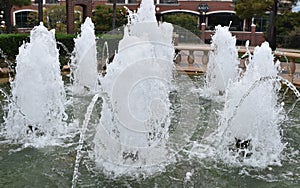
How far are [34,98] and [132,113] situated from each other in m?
2.25

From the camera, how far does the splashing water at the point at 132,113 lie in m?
5.29

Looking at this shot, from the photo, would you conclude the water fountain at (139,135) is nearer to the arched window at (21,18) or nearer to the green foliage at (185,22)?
the green foliage at (185,22)

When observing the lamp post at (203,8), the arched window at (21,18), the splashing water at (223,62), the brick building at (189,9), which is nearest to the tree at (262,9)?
the splashing water at (223,62)

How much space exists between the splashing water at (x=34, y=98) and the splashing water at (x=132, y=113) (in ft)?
4.77

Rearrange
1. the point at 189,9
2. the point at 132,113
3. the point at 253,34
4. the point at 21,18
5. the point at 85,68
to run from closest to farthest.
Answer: the point at 132,113, the point at 85,68, the point at 253,34, the point at 21,18, the point at 189,9

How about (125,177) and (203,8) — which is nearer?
(125,177)

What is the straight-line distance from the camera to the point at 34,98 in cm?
668

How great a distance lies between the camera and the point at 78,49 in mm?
11375

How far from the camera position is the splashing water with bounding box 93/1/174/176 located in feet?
17.4

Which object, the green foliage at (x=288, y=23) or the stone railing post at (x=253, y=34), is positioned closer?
the green foliage at (x=288, y=23)

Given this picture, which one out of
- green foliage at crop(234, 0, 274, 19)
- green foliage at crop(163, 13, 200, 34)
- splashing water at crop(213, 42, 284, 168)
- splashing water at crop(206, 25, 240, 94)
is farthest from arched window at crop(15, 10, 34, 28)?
splashing water at crop(213, 42, 284, 168)

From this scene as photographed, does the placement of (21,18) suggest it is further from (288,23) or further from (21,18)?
(288,23)

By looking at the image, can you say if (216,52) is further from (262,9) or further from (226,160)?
(262,9)

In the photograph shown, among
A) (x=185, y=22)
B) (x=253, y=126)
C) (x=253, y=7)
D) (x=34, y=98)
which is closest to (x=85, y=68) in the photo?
(x=34, y=98)
